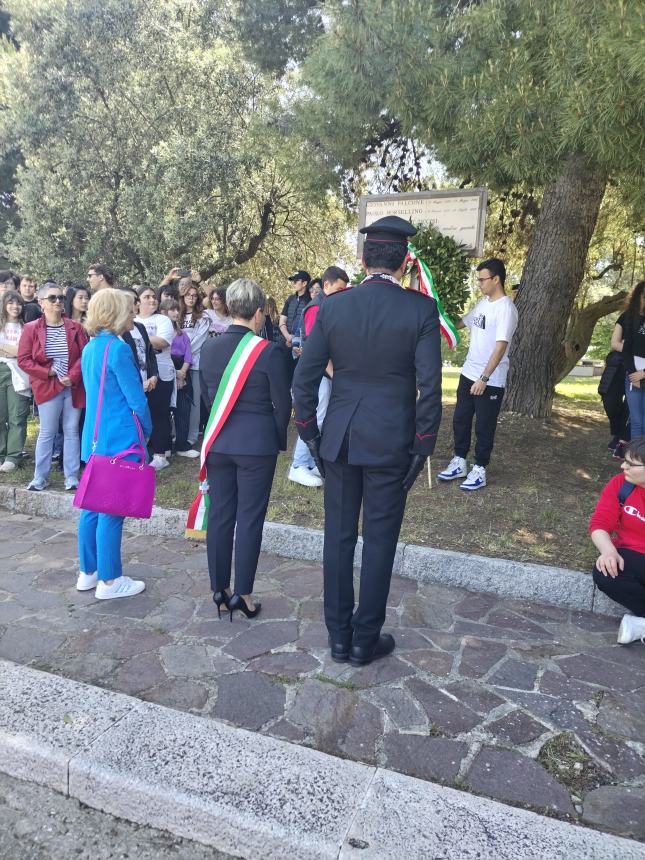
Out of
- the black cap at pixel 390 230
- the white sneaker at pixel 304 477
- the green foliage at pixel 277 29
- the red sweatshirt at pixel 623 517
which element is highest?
the green foliage at pixel 277 29

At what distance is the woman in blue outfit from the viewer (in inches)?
153

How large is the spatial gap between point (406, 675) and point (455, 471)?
304 cm

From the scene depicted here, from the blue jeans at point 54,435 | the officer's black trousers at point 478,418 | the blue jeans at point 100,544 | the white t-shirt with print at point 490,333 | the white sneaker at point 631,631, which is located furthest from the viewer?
the blue jeans at point 54,435

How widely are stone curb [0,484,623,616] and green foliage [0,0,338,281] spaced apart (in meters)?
8.66

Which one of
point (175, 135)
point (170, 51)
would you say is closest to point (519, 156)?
point (175, 135)

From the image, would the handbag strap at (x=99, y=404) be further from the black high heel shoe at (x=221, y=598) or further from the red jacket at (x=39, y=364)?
the red jacket at (x=39, y=364)

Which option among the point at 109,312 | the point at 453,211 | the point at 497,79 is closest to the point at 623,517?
the point at 109,312

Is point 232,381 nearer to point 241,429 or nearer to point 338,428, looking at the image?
point 241,429

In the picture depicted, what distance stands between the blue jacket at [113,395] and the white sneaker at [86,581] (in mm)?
824

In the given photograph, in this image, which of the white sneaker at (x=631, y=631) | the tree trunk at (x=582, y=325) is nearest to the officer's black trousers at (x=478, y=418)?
the white sneaker at (x=631, y=631)

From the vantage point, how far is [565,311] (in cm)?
833

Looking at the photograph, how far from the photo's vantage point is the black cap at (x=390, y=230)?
3092 millimetres

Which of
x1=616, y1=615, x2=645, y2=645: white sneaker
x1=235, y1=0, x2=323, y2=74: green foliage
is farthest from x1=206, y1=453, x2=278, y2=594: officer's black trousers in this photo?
x1=235, y1=0, x2=323, y2=74: green foliage

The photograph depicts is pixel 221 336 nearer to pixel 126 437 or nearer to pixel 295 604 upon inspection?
pixel 126 437
